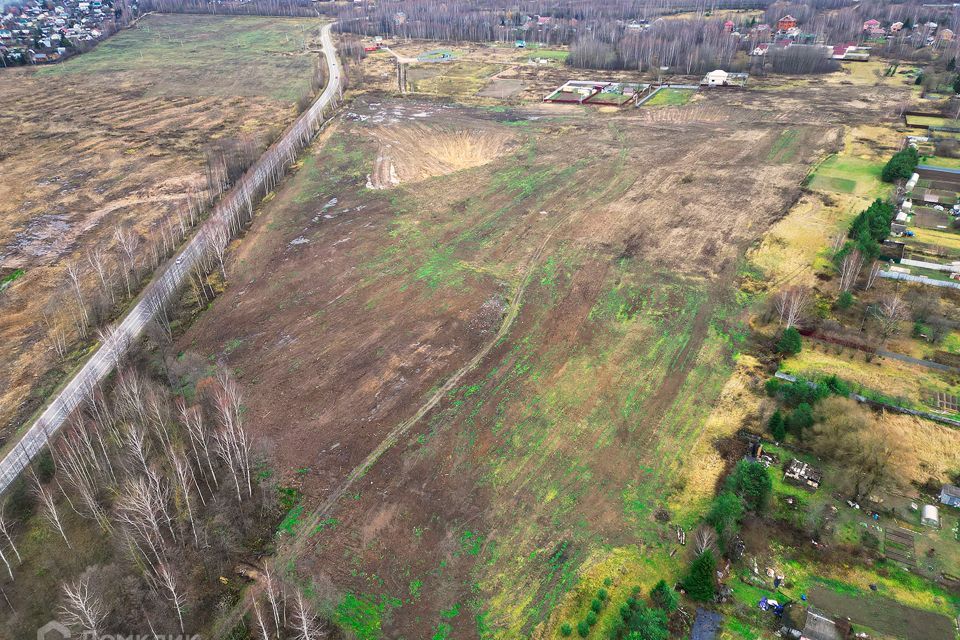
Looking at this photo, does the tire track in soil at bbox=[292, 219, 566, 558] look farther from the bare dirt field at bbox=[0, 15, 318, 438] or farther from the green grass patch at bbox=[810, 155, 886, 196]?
the green grass patch at bbox=[810, 155, 886, 196]

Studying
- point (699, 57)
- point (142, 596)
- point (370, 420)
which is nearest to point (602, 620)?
point (370, 420)

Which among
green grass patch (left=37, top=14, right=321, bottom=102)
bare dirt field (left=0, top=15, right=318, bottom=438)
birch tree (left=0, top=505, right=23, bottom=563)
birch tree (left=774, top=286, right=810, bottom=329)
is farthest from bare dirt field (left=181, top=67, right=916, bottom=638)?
green grass patch (left=37, top=14, right=321, bottom=102)

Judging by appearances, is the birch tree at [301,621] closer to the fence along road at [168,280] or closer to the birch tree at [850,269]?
the fence along road at [168,280]

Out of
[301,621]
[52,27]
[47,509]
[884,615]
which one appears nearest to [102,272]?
[47,509]

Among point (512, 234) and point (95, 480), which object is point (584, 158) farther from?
point (95, 480)

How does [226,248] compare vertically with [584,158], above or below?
below

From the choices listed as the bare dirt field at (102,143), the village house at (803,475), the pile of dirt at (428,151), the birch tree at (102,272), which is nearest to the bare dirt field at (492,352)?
the pile of dirt at (428,151)
